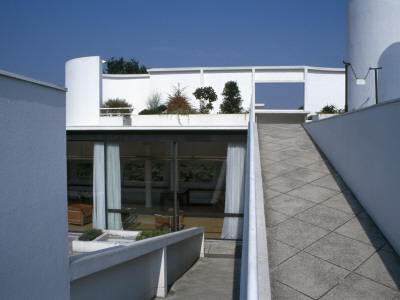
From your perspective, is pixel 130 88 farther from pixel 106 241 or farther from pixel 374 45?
pixel 374 45

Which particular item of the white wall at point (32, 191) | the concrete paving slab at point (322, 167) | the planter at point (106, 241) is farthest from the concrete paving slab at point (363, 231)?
the planter at point (106, 241)

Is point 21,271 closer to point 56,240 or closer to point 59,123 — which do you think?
point 56,240

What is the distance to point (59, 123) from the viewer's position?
98.2 inches

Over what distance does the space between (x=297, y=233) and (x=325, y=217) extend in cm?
55

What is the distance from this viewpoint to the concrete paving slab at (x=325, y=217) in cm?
358

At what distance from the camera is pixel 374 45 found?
1088cm

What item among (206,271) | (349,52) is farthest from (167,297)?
(349,52)

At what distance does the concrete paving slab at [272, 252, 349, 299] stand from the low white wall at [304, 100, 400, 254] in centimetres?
73

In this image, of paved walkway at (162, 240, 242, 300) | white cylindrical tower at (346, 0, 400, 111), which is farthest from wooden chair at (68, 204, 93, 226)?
white cylindrical tower at (346, 0, 400, 111)

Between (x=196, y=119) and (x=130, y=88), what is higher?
(x=130, y=88)

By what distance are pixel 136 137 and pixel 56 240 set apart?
6.66 metres

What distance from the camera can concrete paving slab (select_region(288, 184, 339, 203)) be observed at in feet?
13.8

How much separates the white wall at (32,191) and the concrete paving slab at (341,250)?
211 centimetres

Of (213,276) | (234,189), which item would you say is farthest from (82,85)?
(213,276)
